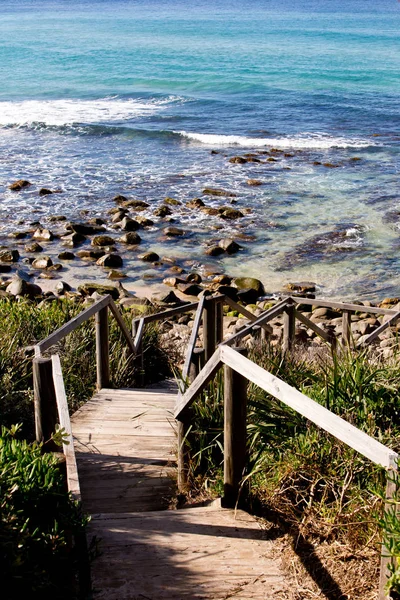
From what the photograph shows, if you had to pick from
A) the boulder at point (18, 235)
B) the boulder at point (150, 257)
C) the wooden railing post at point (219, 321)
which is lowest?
the boulder at point (150, 257)

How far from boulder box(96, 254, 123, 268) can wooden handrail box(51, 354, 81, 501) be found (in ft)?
43.8

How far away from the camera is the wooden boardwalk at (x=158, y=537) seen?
4633 mm

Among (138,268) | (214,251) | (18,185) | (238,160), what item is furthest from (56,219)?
(238,160)

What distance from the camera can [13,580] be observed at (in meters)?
3.68

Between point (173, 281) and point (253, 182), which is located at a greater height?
point (253, 182)

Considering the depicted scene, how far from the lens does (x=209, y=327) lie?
30.5 ft

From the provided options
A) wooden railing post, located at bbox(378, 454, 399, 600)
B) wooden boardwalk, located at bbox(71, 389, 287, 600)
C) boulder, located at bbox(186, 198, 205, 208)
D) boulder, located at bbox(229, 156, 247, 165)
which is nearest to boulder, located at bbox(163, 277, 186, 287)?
boulder, located at bbox(186, 198, 205, 208)

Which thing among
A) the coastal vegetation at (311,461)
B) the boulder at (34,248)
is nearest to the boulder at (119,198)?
the boulder at (34,248)

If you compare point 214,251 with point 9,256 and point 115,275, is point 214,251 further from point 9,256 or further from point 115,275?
point 9,256

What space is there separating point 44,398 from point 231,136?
3072 cm

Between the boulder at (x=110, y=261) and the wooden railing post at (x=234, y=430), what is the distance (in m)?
14.2

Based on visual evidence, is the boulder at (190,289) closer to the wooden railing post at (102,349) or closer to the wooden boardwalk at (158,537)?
the wooden railing post at (102,349)

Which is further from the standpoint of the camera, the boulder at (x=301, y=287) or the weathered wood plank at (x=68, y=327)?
the boulder at (x=301, y=287)

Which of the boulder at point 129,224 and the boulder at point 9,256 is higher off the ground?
the boulder at point 129,224
